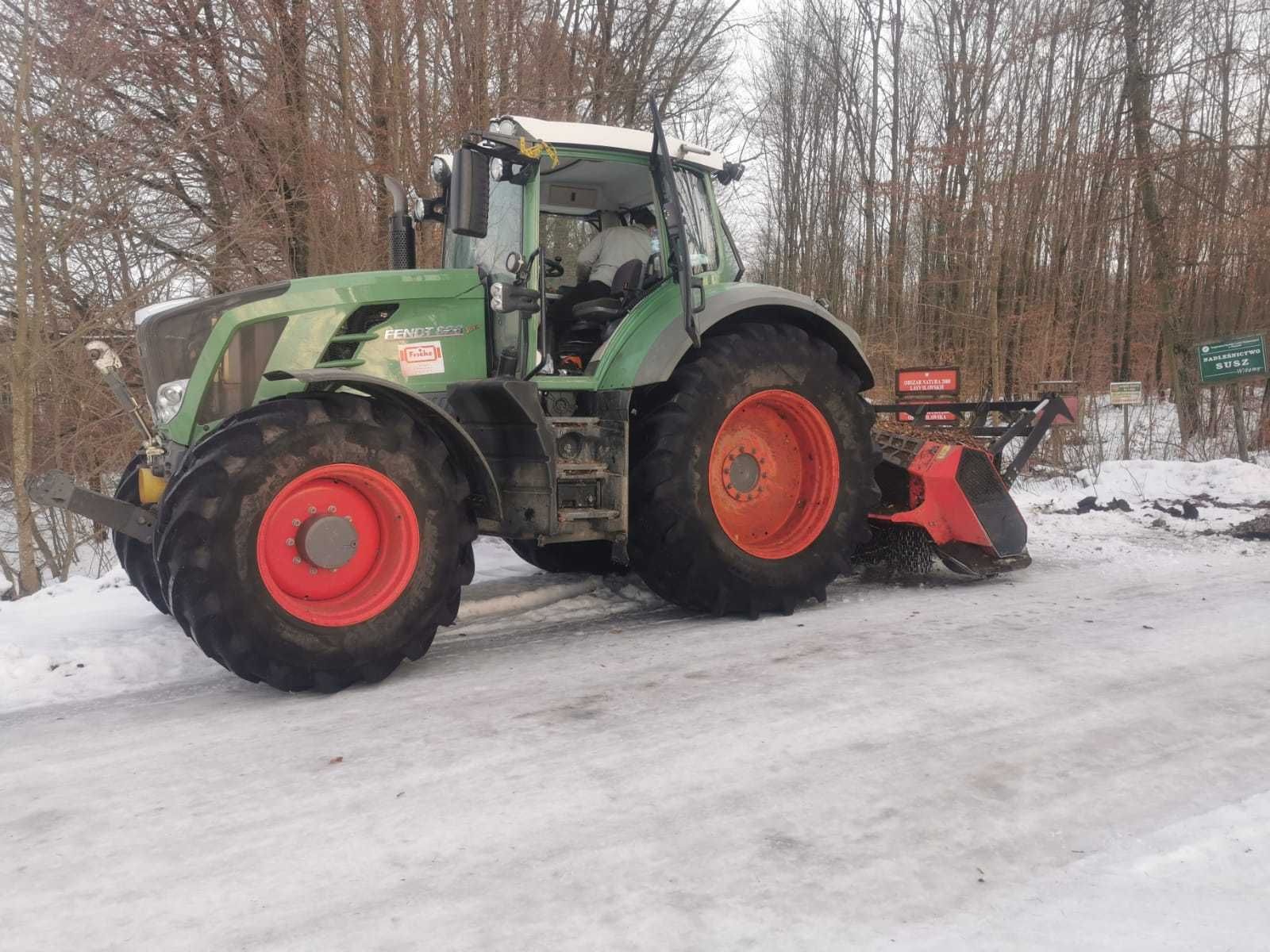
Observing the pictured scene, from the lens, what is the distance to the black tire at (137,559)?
452 centimetres

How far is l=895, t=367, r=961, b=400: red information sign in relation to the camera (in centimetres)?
830

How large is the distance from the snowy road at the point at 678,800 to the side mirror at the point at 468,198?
1.78 m

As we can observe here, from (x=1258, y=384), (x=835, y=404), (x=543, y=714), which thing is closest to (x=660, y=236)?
(x=835, y=404)

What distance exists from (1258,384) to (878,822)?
44.0 feet

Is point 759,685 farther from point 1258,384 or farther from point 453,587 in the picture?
point 1258,384

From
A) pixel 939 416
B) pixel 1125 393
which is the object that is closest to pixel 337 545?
pixel 939 416

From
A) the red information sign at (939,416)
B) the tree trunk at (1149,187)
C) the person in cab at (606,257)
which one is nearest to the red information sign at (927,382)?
the red information sign at (939,416)

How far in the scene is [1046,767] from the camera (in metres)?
2.80

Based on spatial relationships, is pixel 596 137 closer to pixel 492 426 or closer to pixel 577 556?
pixel 492 426

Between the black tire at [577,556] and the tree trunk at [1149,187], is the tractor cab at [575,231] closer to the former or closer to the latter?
the black tire at [577,556]

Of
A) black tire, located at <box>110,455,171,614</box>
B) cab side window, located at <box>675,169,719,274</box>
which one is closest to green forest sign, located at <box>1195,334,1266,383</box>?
cab side window, located at <box>675,169,719,274</box>

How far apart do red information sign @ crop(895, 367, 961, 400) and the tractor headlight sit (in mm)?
6157

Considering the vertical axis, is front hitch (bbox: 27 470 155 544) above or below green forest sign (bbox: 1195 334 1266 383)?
below

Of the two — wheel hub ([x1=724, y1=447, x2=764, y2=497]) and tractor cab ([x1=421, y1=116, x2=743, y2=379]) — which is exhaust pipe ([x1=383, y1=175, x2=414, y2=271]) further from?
wheel hub ([x1=724, y1=447, x2=764, y2=497])
